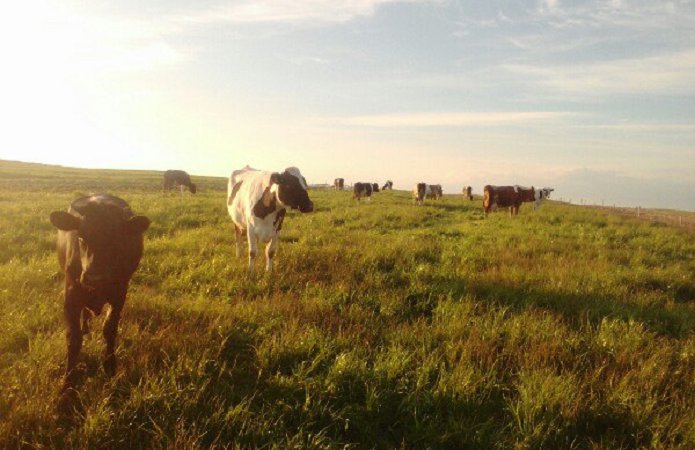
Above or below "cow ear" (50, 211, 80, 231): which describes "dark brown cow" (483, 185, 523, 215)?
above

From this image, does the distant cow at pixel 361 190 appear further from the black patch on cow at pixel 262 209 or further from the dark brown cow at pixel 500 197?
the black patch on cow at pixel 262 209

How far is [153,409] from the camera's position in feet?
11.2

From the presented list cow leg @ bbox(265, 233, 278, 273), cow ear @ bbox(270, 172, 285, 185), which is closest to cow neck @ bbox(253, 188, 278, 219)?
cow ear @ bbox(270, 172, 285, 185)

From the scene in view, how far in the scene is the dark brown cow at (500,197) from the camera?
2652 centimetres

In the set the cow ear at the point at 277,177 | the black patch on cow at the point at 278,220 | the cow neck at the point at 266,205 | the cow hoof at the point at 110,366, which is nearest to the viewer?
the cow hoof at the point at 110,366

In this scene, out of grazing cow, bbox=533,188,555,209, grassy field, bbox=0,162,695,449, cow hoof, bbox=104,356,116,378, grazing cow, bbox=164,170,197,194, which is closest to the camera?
grassy field, bbox=0,162,695,449

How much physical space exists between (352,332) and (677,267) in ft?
29.1

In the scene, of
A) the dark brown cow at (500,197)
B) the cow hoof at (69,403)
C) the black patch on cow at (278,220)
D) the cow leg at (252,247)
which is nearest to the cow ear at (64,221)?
the cow hoof at (69,403)

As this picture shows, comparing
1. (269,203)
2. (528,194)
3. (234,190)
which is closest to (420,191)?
(528,194)

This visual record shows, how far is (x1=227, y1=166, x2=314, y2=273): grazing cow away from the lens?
807 centimetres

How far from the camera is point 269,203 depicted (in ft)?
27.9

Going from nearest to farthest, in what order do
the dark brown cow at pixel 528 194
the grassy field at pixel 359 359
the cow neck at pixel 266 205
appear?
the grassy field at pixel 359 359 → the cow neck at pixel 266 205 → the dark brown cow at pixel 528 194

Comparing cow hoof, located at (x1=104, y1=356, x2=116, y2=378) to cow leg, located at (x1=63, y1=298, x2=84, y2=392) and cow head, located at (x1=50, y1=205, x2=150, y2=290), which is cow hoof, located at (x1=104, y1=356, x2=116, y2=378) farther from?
cow head, located at (x1=50, y1=205, x2=150, y2=290)

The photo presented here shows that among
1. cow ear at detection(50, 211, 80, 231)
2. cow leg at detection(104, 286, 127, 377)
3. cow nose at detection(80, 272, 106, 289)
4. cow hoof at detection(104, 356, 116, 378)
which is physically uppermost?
cow ear at detection(50, 211, 80, 231)
